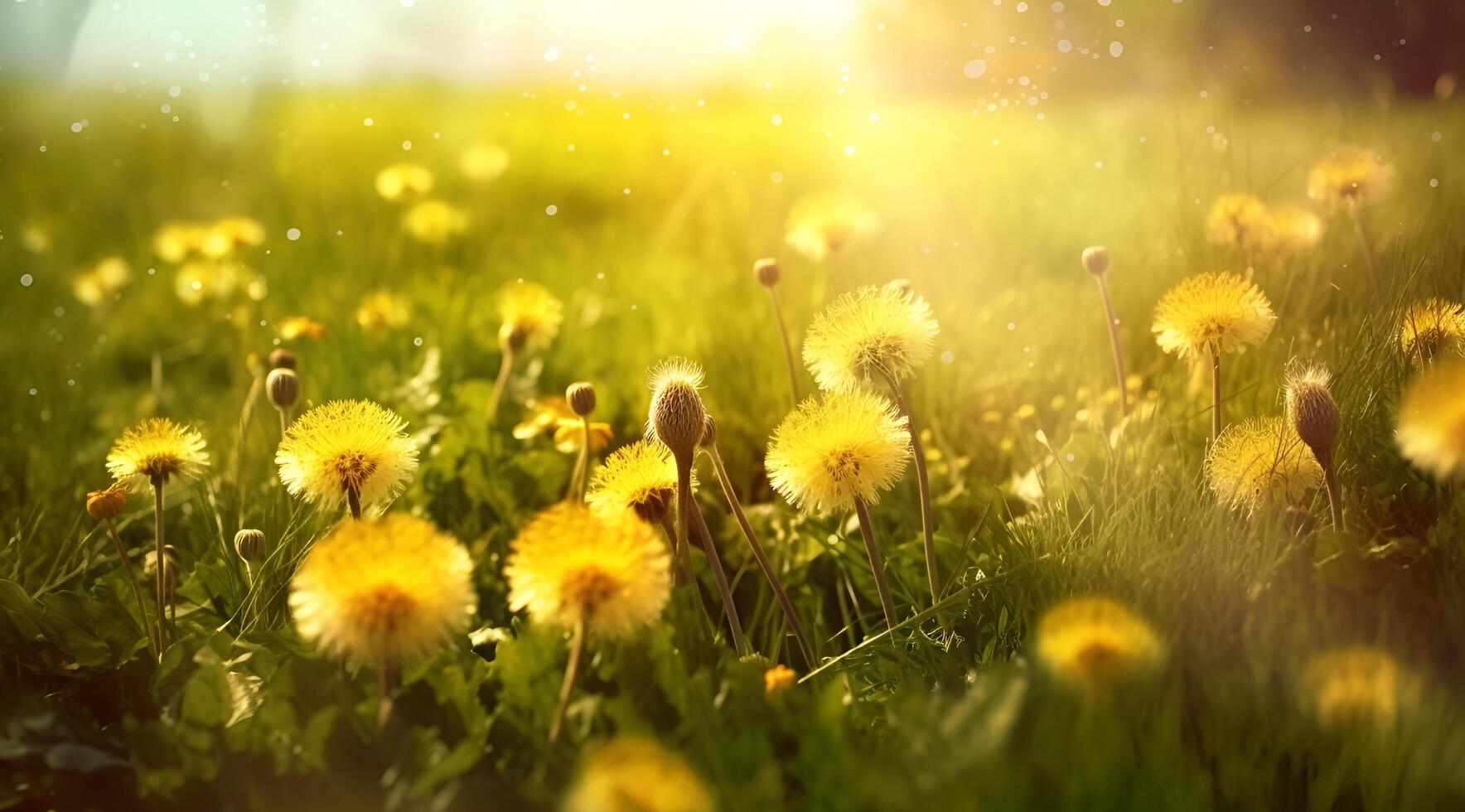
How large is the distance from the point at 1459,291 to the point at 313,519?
1.83 metres

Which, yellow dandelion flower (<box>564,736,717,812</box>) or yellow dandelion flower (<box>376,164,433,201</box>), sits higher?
yellow dandelion flower (<box>376,164,433,201</box>)

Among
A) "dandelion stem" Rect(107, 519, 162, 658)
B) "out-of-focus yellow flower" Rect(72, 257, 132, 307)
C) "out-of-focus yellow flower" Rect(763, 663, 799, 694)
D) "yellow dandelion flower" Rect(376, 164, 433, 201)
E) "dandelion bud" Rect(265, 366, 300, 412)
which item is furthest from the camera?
"yellow dandelion flower" Rect(376, 164, 433, 201)

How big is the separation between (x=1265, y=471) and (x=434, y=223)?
289cm

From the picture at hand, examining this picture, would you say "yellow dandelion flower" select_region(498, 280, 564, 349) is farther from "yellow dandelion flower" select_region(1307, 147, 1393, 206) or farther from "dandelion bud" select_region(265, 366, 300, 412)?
"yellow dandelion flower" select_region(1307, 147, 1393, 206)

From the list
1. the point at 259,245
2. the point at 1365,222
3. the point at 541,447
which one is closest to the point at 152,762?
the point at 541,447

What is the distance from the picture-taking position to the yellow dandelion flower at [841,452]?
1.29 m

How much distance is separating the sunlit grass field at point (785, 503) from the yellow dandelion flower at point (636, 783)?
3 cm

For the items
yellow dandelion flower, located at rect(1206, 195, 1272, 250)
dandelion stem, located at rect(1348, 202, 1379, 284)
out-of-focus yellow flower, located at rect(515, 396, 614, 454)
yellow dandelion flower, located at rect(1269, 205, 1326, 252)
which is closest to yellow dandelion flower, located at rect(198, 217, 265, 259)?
out-of-focus yellow flower, located at rect(515, 396, 614, 454)

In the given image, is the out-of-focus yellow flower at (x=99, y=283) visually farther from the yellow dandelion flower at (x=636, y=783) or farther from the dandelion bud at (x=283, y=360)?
the yellow dandelion flower at (x=636, y=783)

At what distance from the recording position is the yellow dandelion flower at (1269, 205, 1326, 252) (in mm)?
2178

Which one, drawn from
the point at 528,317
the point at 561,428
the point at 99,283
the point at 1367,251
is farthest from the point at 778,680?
the point at 99,283

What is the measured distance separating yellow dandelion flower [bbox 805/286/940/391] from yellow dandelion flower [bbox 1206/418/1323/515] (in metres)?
0.40

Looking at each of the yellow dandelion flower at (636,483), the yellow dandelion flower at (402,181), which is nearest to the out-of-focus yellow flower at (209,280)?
the yellow dandelion flower at (402,181)

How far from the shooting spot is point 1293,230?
2184mm
